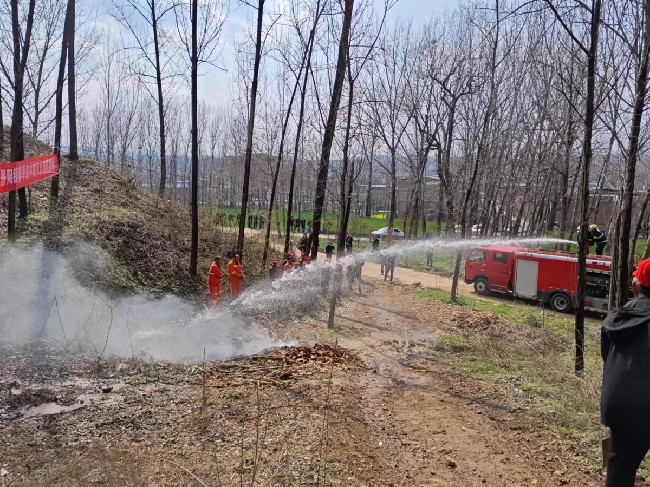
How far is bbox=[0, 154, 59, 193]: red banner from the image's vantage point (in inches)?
448

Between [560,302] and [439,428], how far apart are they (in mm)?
14272

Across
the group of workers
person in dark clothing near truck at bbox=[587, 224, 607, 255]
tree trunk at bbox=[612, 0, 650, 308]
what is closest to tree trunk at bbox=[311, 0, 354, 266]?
the group of workers

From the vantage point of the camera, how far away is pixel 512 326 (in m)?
13.6

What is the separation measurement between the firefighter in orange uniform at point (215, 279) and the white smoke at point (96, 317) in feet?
1.40

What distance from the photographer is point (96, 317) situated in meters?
Answer: 10.4

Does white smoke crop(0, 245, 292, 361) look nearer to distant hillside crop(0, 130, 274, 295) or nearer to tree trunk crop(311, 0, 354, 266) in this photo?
distant hillside crop(0, 130, 274, 295)

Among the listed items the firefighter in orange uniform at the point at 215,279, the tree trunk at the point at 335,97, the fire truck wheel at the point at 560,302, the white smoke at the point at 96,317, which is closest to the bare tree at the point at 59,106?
the white smoke at the point at 96,317

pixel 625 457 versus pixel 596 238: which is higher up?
pixel 596 238

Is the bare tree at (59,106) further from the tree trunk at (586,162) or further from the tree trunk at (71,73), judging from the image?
the tree trunk at (586,162)

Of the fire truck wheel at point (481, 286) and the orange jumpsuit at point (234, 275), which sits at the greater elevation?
the orange jumpsuit at point (234, 275)

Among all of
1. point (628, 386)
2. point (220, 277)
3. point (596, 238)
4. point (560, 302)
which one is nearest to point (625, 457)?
point (628, 386)

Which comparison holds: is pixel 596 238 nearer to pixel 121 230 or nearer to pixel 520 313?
pixel 520 313

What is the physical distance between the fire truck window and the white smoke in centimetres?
1177

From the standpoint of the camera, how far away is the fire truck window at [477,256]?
2058 cm
